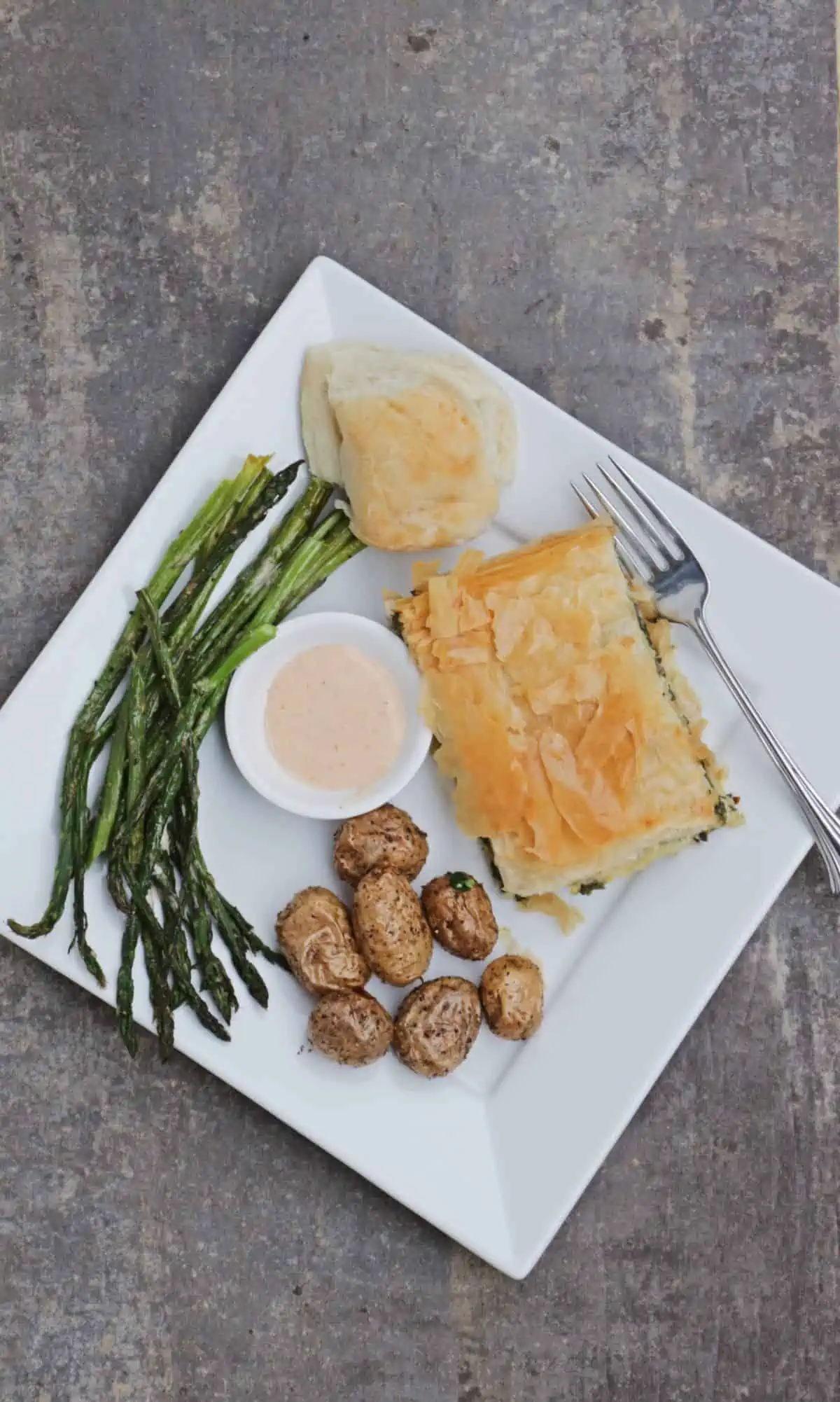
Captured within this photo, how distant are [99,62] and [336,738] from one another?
277cm

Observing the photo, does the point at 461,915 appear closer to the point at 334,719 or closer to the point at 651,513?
the point at 334,719

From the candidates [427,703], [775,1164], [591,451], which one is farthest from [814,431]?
[775,1164]

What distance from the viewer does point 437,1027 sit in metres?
4.29

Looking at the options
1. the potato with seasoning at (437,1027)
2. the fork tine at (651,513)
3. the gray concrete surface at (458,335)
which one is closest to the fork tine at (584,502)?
the fork tine at (651,513)

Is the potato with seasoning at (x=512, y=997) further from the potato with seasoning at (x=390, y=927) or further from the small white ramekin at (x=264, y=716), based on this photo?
the small white ramekin at (x=264, y=716)

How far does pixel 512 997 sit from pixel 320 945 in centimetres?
72

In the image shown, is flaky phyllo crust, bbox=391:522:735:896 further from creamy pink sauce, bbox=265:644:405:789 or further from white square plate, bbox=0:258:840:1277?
white square plate, bbox=0:258:840:1277

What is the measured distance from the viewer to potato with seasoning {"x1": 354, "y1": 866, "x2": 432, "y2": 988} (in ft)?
14.0

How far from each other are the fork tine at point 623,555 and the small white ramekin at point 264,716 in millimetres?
869

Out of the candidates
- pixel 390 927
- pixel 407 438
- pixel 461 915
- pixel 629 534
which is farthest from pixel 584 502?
pixel 390 927

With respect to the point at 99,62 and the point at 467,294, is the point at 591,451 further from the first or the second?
the point at 99,62

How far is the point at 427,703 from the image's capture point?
4363 mm

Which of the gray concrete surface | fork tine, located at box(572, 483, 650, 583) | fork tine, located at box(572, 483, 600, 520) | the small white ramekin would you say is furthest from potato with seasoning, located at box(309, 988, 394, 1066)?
fork tine, located at box(572, 483, 600, 520)

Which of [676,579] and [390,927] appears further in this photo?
[676,579]
